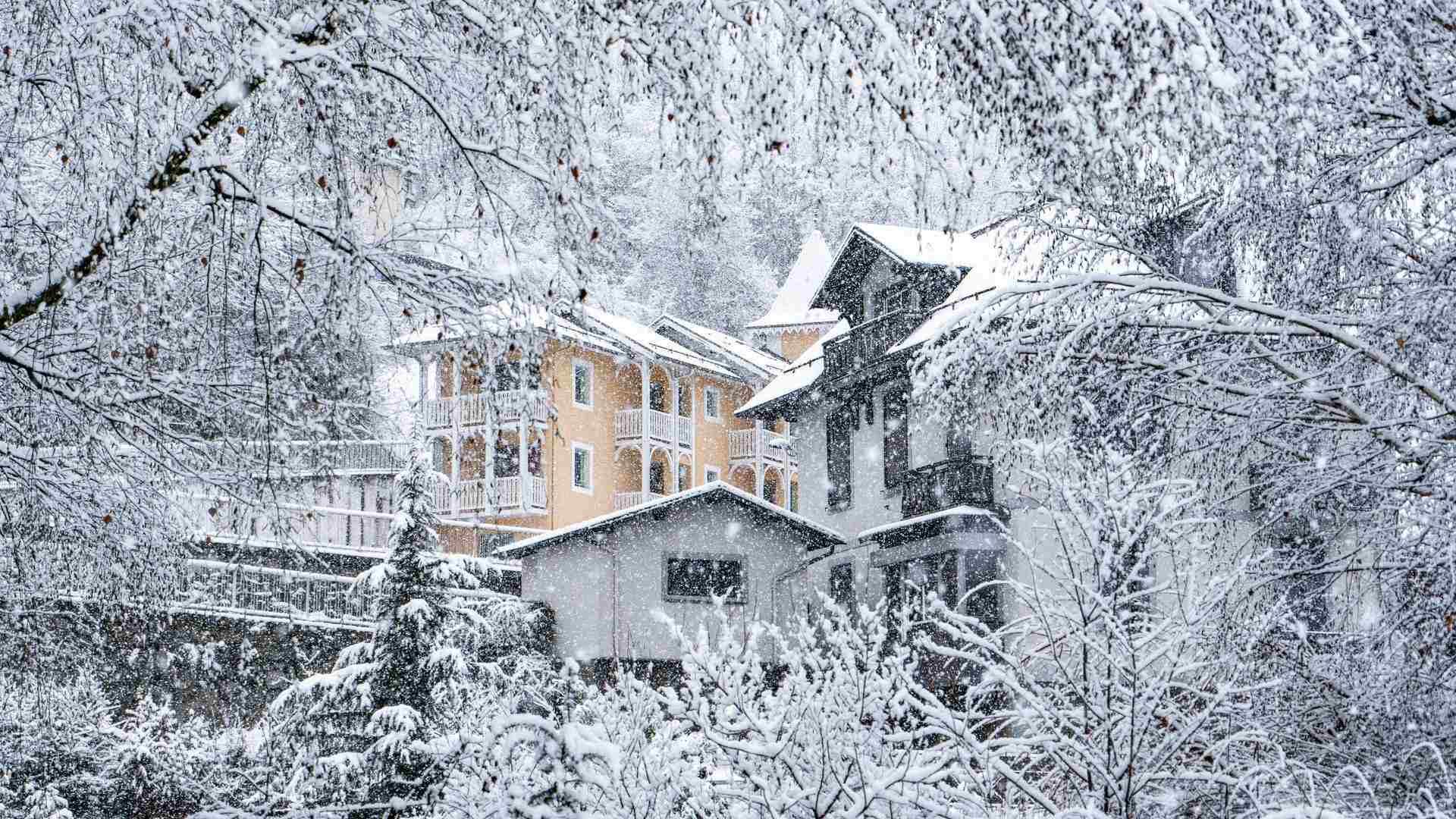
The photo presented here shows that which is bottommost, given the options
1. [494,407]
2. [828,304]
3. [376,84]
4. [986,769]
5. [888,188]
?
[986,769]

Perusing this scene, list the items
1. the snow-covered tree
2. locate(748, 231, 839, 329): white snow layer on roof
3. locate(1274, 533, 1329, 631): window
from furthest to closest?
locate(748, 231, 839, 329): white snow layer on roof, locate(1274, 533, 1329, 631): window, the snow-covered tree

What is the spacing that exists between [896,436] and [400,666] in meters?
14.9

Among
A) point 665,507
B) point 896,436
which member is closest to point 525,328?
point 896,436

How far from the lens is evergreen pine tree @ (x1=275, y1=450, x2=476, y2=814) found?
54.7ft

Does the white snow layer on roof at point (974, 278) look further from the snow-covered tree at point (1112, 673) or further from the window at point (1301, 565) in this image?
the snow-covered tree at point (1112, 673)

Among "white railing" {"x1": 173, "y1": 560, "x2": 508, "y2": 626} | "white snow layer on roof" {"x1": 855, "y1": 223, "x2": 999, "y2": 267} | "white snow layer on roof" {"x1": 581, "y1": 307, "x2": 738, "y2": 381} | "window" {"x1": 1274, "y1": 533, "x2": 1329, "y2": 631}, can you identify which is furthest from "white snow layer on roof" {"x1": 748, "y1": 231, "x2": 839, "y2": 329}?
"window" {"x1": 1274, "y1": 533, "x2": 1329, "y2": 631}

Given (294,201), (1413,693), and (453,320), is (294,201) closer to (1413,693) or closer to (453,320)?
(453,320)

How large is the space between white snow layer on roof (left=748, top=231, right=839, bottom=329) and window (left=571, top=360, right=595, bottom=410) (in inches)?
430

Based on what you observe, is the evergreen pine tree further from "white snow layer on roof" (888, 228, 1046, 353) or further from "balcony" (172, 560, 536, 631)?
"balcony" (172, 560, 536, 631)

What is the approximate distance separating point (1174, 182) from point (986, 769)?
3.53 metres

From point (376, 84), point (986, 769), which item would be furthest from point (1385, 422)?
point (376, 84)

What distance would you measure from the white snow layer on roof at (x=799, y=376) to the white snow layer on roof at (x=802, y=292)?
753 inches

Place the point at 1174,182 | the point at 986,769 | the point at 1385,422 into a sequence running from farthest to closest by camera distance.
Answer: the point at 1174,182 → the point at 1385,422 → the point at 986,769

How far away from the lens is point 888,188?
233 inches
